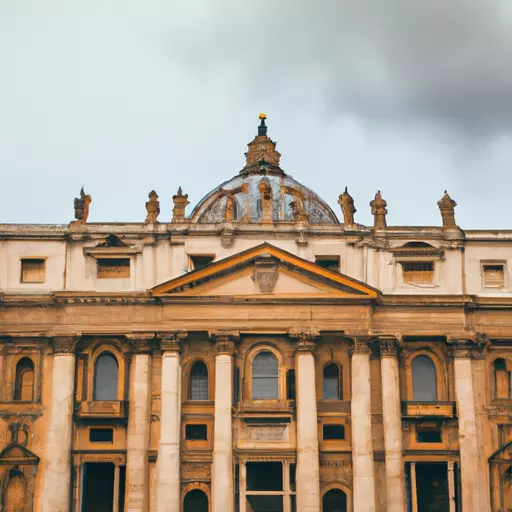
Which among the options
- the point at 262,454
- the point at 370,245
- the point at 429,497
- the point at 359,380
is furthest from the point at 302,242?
the point at 429,497

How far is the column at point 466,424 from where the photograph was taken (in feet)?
122

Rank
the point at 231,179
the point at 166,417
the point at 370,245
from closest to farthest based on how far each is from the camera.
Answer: the point at 166,417 < the point at 370,245 < the point at 231,179

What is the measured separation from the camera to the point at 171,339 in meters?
38.4

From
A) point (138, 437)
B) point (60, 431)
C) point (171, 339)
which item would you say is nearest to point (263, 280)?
point (171, 339)

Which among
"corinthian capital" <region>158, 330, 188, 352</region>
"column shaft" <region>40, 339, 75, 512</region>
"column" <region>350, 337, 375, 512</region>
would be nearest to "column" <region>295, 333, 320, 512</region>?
"column" <region>350, 337, 375, 512</region>

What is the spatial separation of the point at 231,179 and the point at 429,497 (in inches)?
853

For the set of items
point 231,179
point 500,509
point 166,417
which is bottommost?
point 500,509

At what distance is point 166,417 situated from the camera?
3744cm

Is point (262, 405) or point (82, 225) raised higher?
point (82, 225)

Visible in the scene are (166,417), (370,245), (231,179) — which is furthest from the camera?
(231,179)

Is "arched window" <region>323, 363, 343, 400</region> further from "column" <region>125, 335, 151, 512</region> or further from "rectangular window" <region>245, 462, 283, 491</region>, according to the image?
"column" <region>125, 335, 151, 512</region>

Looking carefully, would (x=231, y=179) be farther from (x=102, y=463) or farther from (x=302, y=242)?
(x=102, y=463)

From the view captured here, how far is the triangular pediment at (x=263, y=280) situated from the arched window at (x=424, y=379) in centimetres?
365

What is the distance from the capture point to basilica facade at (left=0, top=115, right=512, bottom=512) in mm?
37375
